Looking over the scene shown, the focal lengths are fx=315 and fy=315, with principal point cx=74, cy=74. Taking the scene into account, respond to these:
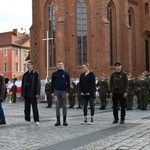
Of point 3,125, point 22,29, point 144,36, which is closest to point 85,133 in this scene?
point 3,125

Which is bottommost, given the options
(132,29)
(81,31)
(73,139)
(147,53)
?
(73,139)

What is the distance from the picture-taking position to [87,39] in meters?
32.1

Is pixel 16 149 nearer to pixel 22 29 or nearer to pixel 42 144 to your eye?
pixel 42 144

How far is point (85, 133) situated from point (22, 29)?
75960mm

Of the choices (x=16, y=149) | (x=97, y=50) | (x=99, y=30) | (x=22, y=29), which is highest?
(x=22, y=29)

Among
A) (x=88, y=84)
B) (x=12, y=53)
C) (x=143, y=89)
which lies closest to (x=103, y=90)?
(x=143, y=89)

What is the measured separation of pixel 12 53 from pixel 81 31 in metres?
40.2

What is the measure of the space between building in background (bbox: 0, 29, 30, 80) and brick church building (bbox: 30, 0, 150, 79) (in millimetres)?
36413

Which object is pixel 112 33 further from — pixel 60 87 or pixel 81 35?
pixel 60 87

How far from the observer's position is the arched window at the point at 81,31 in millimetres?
32188

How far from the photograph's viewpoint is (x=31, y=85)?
1027 centimetres

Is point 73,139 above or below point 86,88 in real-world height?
below

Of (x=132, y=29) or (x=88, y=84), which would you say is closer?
(x=88, y=84)

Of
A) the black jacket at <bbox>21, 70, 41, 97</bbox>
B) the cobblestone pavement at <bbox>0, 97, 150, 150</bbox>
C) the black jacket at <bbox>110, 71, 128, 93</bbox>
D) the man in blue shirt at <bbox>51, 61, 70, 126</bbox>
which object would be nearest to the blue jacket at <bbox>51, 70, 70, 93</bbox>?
the man in blue shirt at <bbox>51, 61, 70, 126</bbox>
